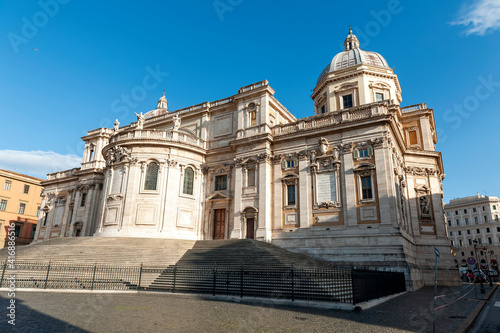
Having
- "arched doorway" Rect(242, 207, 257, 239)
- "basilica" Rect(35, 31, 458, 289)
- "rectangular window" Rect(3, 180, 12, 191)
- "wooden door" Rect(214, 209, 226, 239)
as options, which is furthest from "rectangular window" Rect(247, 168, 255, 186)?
"rectangular window" Rect(3, 180, 12, 191)

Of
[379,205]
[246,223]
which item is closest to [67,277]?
[246,223]

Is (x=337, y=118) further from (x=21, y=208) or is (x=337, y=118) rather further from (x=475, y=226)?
(x=475, y=226)

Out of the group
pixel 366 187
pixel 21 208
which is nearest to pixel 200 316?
pixel 366 187

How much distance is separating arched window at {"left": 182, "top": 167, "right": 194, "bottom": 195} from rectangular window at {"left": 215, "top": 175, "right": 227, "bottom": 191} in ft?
7.68

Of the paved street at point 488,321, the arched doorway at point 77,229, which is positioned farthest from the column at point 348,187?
the arched doorway at point 77,229

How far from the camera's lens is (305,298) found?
12.8m

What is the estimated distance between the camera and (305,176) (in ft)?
83.8

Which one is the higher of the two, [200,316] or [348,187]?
[348,187]

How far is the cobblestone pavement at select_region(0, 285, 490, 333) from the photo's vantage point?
26.2 feet

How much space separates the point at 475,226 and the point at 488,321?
7729 cm

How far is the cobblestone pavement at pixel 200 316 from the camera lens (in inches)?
315

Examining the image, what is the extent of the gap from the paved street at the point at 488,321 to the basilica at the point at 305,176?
6.50 meters

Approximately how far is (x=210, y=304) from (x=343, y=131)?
1757 centimetres

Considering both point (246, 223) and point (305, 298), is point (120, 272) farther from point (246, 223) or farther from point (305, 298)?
point (246, 223)
